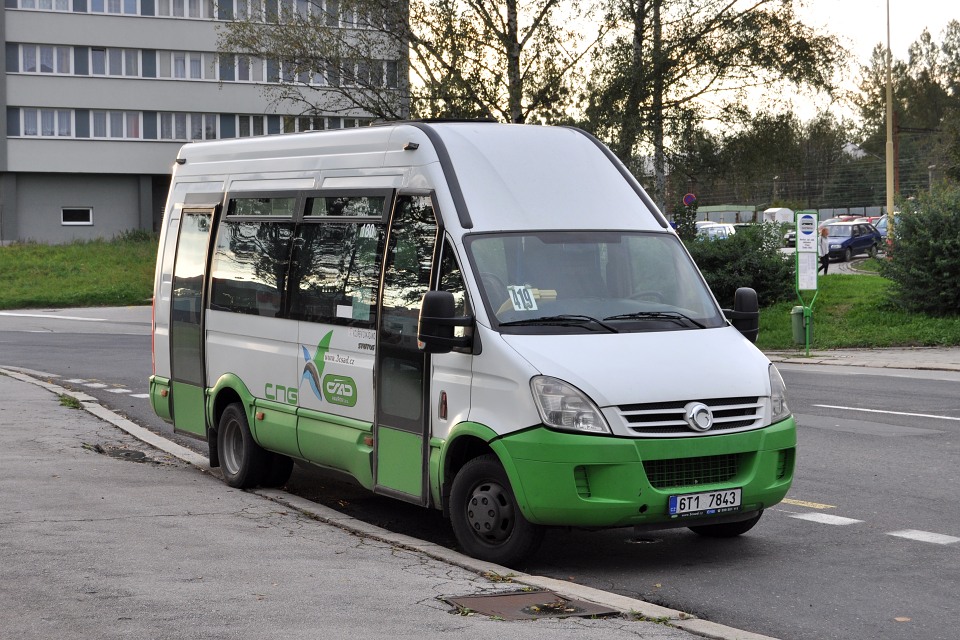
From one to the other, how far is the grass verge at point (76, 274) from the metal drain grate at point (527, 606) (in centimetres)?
3952

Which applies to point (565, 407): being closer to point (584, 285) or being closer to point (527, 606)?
point (584, 285)

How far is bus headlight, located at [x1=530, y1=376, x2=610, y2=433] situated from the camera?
284 inches

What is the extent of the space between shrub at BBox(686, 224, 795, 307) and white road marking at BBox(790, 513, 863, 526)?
19.5m

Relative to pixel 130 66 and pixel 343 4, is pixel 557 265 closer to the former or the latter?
pixel 343 4

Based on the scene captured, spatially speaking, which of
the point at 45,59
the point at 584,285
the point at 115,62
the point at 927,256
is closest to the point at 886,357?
the point at 927,256

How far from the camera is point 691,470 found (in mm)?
7453

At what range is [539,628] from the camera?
5.92 m

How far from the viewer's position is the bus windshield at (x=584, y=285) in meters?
7.79

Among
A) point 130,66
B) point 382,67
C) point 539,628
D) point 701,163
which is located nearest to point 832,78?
point 701,163

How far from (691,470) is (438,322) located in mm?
1636

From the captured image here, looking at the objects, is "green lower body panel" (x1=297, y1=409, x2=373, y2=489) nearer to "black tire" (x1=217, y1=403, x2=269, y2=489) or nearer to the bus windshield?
"black tire" (x1=217, y1=403, x2=269, y2=489)

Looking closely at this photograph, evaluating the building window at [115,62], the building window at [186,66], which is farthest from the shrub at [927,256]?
the building window at [115,62]

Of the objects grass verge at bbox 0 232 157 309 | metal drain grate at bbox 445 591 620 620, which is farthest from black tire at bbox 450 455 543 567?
grass verge at bbox 0 232 157 309

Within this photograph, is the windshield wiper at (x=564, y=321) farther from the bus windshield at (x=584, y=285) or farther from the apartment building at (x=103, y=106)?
the apartment building at (x=103, y=106)
